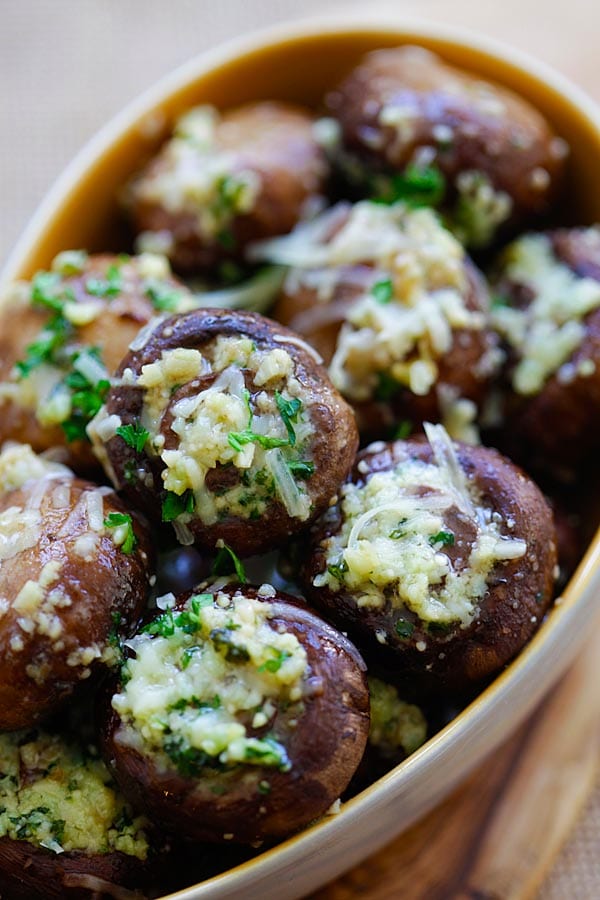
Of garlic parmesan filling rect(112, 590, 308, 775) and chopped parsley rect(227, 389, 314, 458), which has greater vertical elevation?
chopped parsley rect(227, 389, 314, 458)

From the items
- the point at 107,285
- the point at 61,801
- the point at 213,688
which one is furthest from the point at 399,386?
the point at 61,801

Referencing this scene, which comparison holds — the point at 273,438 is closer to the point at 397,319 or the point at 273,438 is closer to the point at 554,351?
the point at 397,319

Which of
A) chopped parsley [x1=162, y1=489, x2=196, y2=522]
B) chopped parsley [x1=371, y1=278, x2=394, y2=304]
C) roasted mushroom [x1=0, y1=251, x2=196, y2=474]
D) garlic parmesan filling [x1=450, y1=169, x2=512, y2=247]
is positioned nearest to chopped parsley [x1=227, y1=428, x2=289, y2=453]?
chopped parsley [x1=162, y1=489, x2=196, y2=522]

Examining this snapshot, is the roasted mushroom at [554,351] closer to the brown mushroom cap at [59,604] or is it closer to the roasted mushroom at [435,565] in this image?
the roasted mushroom at [435,565]

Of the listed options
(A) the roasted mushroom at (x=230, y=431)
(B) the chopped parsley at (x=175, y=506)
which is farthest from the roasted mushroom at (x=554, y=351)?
(B) the chopped parsley at (x=175, y=506)

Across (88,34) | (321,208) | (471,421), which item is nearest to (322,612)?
(471,421)

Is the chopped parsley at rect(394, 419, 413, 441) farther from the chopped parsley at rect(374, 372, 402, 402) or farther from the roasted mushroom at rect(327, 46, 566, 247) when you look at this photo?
the roasted mushroom at rect(327, 46, 566, 247)

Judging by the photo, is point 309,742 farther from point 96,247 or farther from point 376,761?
point 96,247
